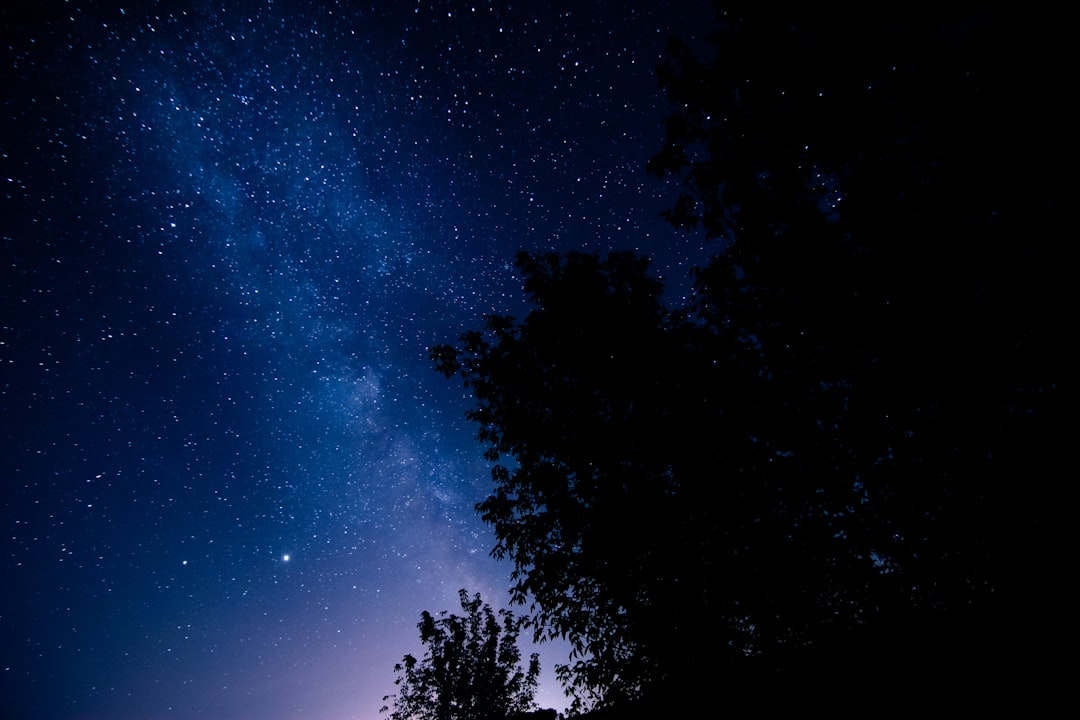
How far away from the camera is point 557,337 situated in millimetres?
8242

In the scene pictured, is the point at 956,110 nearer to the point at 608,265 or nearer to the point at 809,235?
the point at 809,235

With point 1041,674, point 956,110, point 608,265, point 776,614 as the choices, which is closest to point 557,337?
point 608,265

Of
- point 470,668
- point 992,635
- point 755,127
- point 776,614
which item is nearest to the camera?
point 992,635

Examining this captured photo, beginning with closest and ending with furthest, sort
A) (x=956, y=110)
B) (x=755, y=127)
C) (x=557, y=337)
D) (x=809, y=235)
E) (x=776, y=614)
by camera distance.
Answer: (x=956, y=110) → (x=809, y=235) → (x=755, y=127) → (x=776, y=614) → (x=557, y=337)

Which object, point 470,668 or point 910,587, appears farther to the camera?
point 470,668

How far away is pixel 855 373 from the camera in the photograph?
3.54 meters

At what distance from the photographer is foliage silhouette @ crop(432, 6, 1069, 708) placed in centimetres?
259

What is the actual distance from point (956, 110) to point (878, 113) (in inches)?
19.5

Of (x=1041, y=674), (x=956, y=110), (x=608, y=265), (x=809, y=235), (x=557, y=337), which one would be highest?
(x=608, y=265)

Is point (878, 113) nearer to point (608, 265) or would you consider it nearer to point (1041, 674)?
point (1041, 674)

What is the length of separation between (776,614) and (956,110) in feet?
20.3

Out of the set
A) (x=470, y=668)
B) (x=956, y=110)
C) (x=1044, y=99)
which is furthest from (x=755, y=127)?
(x=470, y=668)

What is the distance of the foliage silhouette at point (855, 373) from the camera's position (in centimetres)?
259

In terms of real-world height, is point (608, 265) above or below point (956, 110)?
above
